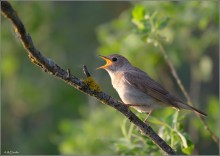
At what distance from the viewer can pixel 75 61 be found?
11031 mm

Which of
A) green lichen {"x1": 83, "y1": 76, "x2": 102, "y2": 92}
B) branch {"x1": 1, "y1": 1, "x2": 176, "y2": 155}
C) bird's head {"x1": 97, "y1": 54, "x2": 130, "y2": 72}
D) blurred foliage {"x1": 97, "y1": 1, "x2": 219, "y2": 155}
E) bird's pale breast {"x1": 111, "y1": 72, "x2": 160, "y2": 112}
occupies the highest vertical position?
blurred foliage {"x1": 97, "y1": 1, "x2": 219, "y2": 155}

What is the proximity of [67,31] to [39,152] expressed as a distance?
305cm

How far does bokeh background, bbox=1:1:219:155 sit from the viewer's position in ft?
26.7

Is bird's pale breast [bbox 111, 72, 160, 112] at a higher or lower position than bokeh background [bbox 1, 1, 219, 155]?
lower

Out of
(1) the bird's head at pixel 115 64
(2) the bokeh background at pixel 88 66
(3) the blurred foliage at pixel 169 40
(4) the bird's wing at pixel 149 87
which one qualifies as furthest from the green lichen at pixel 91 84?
(2) the bokeh background at pixel 88 66

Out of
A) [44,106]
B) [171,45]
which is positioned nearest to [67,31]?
[44,106]

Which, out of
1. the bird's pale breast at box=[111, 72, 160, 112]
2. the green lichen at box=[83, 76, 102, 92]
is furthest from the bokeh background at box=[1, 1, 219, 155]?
the green lichen at box=[83, 76, 102, 92]

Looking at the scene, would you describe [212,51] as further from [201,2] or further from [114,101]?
[114,101]

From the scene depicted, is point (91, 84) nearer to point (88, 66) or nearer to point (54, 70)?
point (54, 70)

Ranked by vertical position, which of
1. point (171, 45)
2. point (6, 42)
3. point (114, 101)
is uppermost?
point (6, 42)

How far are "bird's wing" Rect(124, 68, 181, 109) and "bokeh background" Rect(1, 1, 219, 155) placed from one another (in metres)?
1.52

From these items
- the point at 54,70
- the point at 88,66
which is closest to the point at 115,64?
the point at 54,70

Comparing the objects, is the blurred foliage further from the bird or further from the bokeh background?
the bird

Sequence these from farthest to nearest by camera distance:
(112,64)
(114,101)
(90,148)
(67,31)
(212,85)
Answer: (67,31) → (212,85) → (90,148) → (112,64) → (114,101)
